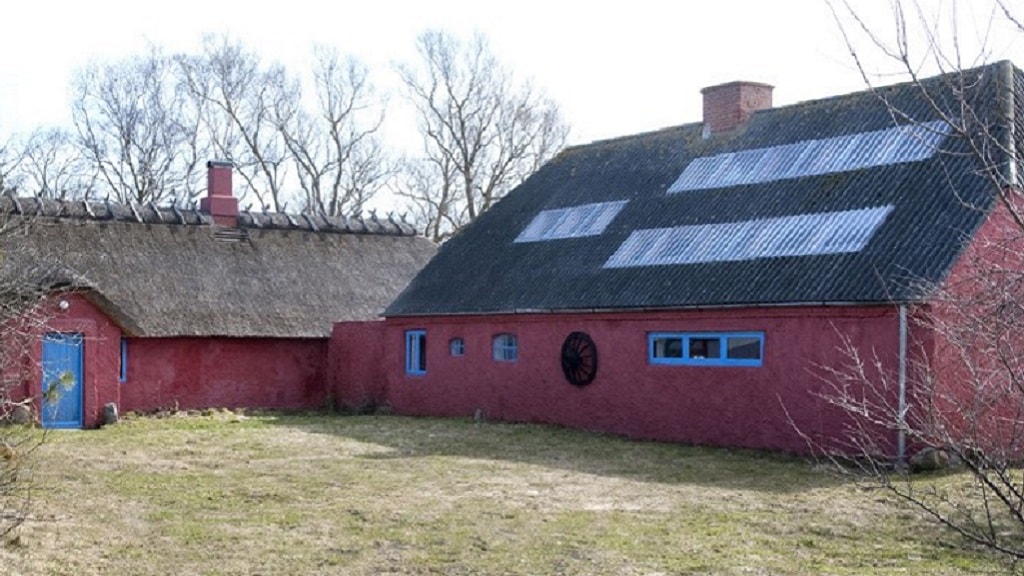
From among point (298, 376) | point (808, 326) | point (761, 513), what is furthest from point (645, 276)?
point (298, 376)

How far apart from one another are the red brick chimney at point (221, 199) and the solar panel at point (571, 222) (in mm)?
8221

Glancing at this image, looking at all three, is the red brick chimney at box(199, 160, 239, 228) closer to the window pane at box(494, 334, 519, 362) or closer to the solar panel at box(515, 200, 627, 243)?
the solar panel at box(515, 200, 627, 243)

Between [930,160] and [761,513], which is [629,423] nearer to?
[930,160]

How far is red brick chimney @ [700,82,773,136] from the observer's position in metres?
22.3

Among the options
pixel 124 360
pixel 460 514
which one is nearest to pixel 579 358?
pixel 460 514

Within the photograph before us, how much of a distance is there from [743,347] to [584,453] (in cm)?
284

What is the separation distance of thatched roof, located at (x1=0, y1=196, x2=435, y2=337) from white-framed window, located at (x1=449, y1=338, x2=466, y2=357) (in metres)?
4.30

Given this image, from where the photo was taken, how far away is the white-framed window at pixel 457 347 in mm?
23219

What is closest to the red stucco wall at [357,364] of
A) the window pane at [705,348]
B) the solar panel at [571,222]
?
the solar panel at [571,222]

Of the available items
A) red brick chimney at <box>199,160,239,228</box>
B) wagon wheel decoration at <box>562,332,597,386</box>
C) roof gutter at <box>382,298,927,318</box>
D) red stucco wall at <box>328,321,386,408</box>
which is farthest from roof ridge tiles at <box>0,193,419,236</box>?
wagon wheel decoration at <box>562,332,597,386</box>

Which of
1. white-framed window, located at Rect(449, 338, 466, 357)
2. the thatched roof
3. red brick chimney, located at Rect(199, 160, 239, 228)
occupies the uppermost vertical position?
red brick chimney, located at Rect(199, 160, 239, 228)

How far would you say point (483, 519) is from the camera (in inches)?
450

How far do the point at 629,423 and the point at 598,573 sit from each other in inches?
400

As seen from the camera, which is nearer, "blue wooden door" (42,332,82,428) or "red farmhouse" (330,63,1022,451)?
"red farmhouse" (330,63,1022,451)
